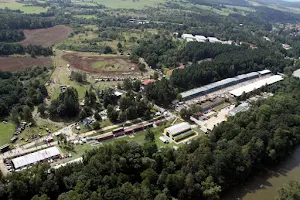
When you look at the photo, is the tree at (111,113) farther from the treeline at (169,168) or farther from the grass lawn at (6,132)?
the grass lawn at (6,132)

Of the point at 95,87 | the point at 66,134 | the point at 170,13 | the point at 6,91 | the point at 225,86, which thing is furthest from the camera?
the point at 170,13

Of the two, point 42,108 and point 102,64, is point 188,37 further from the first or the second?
point 42,108

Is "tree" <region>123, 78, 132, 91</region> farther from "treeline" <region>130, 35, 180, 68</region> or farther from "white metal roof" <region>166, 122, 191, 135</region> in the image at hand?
"treeline" <region>130, 35, 180, 68</region>

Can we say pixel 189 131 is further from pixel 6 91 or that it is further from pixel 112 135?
pixel 6 91

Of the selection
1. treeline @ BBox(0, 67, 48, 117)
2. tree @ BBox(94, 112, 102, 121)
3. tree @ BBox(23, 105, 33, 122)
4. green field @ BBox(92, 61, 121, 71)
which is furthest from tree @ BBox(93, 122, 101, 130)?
green field @ BBox(92, 61, 121, 71)

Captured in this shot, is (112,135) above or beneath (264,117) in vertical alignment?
beneath

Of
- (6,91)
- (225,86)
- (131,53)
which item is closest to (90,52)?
(131,53)
